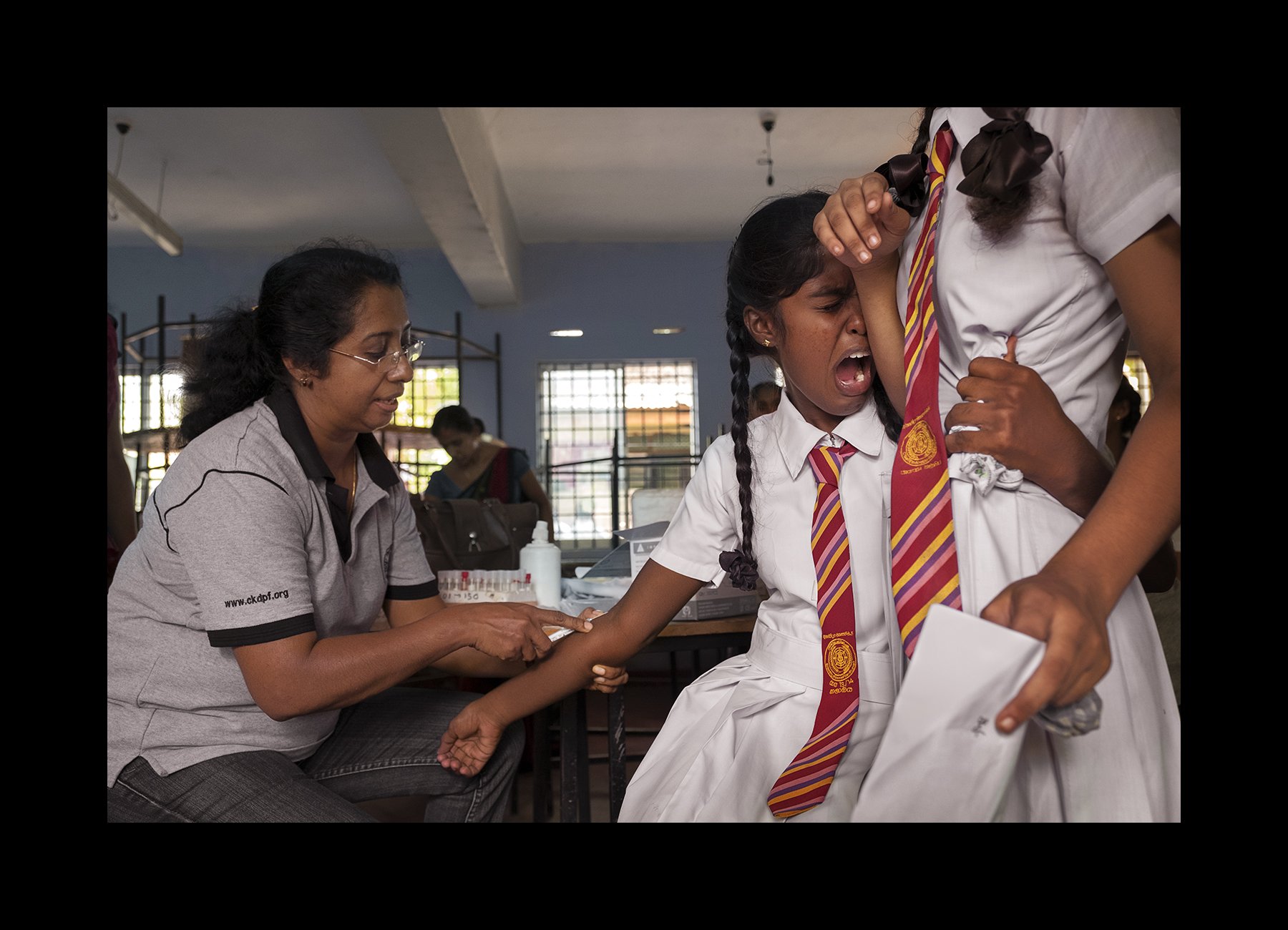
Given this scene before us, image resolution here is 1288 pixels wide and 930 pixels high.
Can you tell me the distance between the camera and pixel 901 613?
3.56 ft

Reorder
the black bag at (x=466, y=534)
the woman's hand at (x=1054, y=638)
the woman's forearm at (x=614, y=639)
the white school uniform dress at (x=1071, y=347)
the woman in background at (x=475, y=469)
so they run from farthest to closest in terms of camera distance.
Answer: the woman in background at (x=475, y=469), the black bag at (x=466, y=534), the woman's forearm at (x=614, y=639), the white school uniform dress at (x=1071, y=347), the woman's hand at (x=1054, y=638)

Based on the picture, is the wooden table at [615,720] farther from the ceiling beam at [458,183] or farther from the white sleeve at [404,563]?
the ceiling beam at [458,183]

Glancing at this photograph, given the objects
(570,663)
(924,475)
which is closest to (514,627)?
(570,663)

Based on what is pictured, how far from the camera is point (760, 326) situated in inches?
68.0

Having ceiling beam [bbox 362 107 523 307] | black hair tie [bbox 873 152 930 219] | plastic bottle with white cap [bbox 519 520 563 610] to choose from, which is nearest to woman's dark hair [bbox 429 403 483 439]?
ceiling beam [bbox 362 107 523 307]

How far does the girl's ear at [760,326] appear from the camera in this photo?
1.70m

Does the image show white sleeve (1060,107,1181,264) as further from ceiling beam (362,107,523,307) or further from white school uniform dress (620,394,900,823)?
ceiling beam (362,107,523,307)

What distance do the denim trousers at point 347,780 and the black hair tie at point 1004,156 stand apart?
141cm

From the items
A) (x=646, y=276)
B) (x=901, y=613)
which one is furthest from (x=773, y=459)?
(x=646, y=276)

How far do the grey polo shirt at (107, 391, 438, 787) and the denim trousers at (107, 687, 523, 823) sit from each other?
39 millimetres

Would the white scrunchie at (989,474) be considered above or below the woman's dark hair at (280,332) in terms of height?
below

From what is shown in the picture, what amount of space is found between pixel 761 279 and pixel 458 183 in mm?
5021

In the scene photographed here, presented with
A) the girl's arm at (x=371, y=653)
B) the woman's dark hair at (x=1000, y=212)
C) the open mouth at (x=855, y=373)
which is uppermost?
the woman's dark hair at (x=1000, y=212)

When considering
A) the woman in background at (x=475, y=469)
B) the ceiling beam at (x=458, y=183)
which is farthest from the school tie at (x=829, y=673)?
the woman in background at (x=475, y=469)
